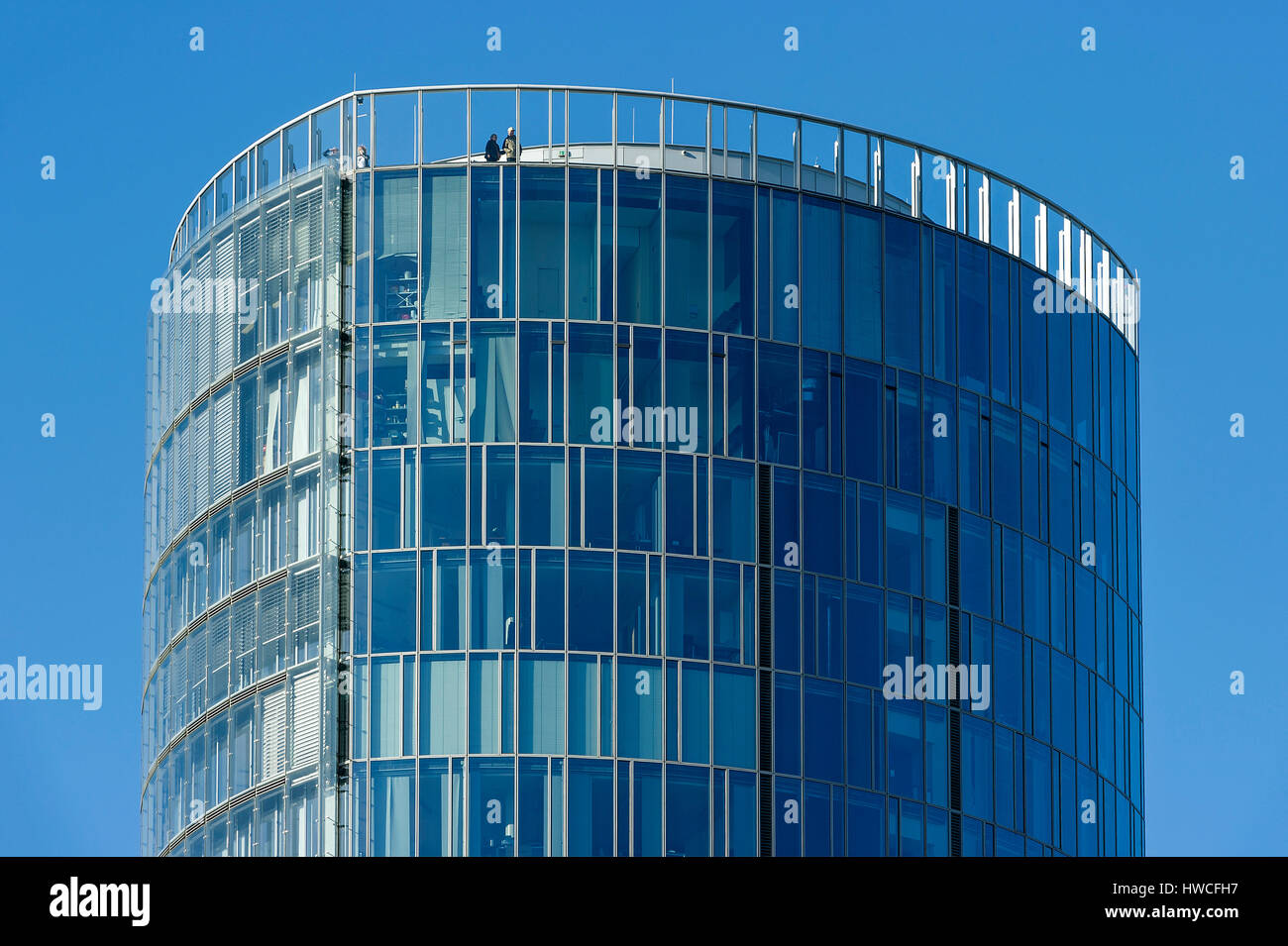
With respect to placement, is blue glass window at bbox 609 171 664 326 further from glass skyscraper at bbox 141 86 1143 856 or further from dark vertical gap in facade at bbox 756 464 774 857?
dark vertical gap in facade at bbox 756 464 774 857

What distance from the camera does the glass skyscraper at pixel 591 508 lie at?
84.8 meters

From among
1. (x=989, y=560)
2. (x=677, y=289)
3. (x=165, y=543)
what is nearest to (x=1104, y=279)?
(x=989, y=560)

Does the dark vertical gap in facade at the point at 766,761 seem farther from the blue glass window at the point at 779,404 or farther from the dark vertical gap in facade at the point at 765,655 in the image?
the blue glass window at the point at 779,404

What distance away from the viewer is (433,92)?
89.2 metres

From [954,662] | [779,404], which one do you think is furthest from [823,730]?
[779,404]

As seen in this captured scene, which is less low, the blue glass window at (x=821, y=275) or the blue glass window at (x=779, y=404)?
the blue glass window at (x=821, y=275)

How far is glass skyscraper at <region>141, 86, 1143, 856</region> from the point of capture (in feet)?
278

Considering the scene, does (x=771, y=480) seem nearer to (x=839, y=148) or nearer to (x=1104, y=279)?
(x=839, y=148)

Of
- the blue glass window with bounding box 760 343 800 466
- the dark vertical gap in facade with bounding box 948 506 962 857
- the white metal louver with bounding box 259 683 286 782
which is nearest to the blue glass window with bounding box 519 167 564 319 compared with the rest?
the blue glass window with bounding box 760 343 800 466

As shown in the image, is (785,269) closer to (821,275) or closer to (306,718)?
(821,275)

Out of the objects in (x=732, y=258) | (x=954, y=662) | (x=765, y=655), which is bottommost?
(x=765, y=655)

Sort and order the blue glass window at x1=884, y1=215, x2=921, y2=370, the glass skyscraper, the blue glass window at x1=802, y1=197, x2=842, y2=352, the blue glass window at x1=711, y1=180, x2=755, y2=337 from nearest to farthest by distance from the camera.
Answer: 1. the glass skyscraper
2. the blue glass window at x1=711, y1=180, x2=755, y2=337
3. the blue glass window at x1=802, y1=197, x2=842, y2=352
4. the blue glass window at x1=884, y1=215, x2=921, y2=370

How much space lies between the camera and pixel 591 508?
86.1 meters

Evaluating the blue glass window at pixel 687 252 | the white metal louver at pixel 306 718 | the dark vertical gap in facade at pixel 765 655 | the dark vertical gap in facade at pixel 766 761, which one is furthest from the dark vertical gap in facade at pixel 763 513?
the white metal louver at pixel 306 718
